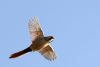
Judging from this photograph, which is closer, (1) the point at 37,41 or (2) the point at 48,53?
(1) the point at 37,41

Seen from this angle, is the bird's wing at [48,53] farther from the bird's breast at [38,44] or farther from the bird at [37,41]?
the bird's breast at [38,44]

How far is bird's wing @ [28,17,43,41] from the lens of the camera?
4.18 meters

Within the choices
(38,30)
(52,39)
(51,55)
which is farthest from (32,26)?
(51,55)

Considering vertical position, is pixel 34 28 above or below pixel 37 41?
above

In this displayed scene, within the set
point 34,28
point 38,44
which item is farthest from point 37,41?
point 34,28

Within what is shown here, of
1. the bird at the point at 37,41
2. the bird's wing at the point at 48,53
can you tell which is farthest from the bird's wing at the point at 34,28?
the bird's wing at the point at 48,53

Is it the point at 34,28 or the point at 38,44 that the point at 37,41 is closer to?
the point at 38,44

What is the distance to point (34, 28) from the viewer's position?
437 cm

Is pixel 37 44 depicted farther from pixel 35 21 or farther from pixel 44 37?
pixel 35 21

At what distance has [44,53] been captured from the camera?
4352mm

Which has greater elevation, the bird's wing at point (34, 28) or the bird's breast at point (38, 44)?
the bird's wing at point (34, 28)

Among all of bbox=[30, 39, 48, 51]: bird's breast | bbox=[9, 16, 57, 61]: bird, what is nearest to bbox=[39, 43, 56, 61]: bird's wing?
bbox=[9, 16, 57, 61]: bird

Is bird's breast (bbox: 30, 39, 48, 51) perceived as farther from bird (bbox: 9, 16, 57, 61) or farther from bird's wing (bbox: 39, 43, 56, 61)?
bird's wing (bbox: 39, 43, 56, 61)

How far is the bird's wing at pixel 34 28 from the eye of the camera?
4175mm
